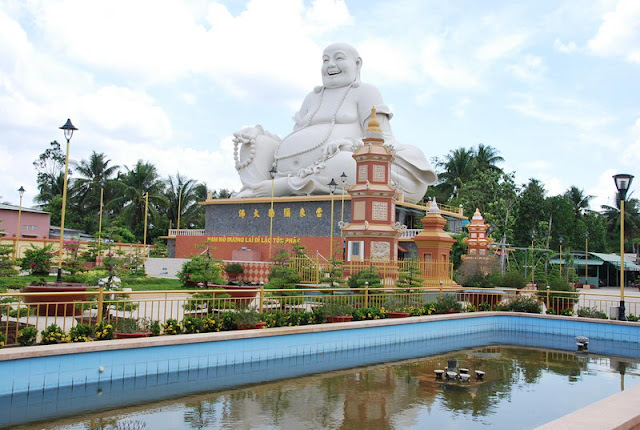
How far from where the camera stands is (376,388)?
8977mm

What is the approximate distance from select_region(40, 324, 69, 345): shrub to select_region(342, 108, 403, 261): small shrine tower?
12810 millimetres

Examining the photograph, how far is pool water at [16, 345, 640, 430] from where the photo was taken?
7051 millimetres

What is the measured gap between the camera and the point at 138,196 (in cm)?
4091

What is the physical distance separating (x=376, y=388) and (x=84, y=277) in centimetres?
794

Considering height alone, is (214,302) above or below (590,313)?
above

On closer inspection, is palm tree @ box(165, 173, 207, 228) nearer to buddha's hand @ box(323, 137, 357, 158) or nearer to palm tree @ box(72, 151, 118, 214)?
palm tree @ box(72, 151, 118, 214)

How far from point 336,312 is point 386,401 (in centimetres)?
424

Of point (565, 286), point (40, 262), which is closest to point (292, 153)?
point (40, 262)

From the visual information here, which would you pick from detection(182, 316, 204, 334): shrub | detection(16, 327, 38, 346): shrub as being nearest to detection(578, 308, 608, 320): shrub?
detection(182, 316, 204, 334): shrub

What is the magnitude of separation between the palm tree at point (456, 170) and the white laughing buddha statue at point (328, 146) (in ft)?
57.3

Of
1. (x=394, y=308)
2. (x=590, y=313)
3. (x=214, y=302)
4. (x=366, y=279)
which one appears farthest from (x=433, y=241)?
(x=214, y=302)

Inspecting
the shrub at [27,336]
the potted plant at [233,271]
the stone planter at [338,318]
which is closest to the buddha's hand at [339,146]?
the potted plant at [233,271]

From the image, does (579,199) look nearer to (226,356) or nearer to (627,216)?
(627,216)

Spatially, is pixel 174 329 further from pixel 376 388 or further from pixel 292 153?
pixel 292 153
